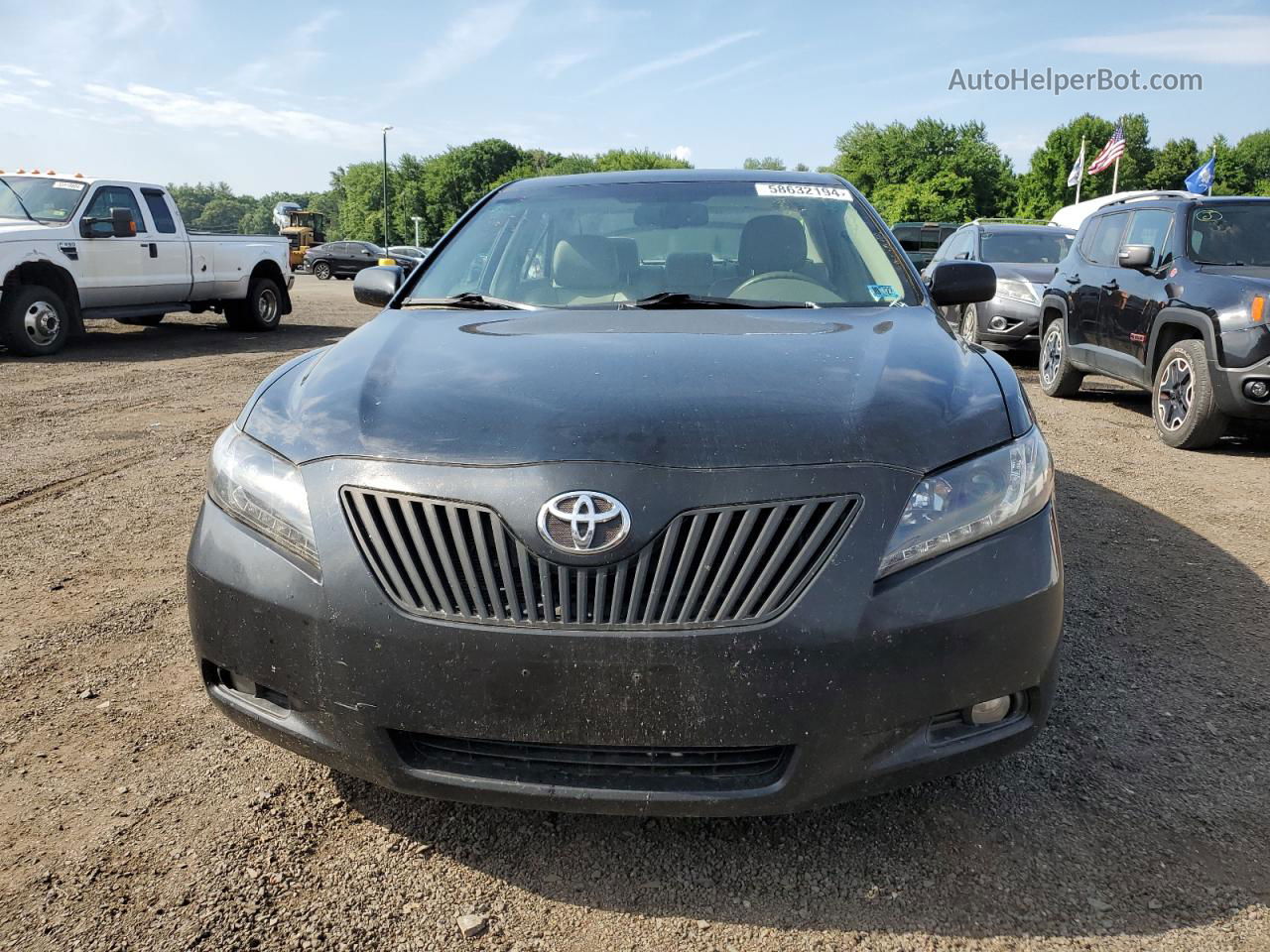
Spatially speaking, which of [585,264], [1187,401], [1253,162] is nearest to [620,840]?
[585,264]

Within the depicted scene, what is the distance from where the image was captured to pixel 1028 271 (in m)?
11.4

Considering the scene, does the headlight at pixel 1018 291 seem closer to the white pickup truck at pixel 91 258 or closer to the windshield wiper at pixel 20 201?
the white pickup truck at pixel 91 258

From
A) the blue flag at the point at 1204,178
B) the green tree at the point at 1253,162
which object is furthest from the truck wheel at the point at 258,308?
the green tree at the point at 1253,162

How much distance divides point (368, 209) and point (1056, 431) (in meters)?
110

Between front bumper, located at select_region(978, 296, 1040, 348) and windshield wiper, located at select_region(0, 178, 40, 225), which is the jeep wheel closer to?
front bumper, located at select_region(978, 296, 1040, 348)

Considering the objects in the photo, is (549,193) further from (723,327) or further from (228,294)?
(228,294)

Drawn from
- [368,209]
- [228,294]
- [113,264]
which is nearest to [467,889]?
[113,264]

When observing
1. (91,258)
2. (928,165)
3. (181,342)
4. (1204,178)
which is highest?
(928,165)

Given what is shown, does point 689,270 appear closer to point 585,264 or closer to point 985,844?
point 585,264

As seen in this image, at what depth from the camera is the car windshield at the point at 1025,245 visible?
12.2 metres

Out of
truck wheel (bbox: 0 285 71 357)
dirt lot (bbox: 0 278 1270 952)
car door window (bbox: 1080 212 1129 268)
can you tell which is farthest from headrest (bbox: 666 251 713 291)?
truck wheel (bbox: 0 285 71 357)

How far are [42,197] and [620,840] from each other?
12.1 m

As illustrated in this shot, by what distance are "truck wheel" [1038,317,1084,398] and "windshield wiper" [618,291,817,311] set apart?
6638mm

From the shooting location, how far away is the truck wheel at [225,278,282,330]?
14242 mm
